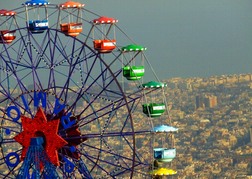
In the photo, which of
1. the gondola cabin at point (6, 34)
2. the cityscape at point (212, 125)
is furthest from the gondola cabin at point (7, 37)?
the cityscape at point (212, 125)

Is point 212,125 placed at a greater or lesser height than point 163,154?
lesser

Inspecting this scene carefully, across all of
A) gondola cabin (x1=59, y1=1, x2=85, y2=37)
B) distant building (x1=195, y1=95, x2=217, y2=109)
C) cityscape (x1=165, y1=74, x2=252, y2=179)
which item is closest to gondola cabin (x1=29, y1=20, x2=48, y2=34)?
gondola cabin (x1=59, y1=1, x2=85, y2=37)

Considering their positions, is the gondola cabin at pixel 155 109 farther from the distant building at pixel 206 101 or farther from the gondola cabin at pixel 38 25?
the distant building at pixel 206 101

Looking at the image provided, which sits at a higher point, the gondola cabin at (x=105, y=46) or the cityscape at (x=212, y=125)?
the gondola cabin at (x=105, y=46)

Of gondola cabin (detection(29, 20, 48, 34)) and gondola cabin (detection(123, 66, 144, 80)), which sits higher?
gondola cabin (detection(29, 20, 48, 34))

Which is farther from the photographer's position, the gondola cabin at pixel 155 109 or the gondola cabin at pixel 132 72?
the gondola cabin at pixel 132 72

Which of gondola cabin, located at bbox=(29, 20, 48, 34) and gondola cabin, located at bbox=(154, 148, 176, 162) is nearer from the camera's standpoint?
gondola cabin, located at bbox=(154, 148, 176, 162)

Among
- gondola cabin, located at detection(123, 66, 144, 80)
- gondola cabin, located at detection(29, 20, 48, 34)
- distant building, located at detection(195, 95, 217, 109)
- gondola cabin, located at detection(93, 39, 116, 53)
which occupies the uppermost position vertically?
gondola cabin, located at detection(29, 20, 48, 34)

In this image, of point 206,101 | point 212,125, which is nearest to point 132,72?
point 212,125

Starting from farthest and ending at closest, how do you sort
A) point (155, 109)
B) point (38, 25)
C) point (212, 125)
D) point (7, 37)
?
point (212, 125) → point (7, 37) → point (38, 25) → point (155, 109)

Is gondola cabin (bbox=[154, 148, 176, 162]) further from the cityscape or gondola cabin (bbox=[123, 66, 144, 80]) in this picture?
the cityscape

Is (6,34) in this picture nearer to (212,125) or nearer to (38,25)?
(38,25)
